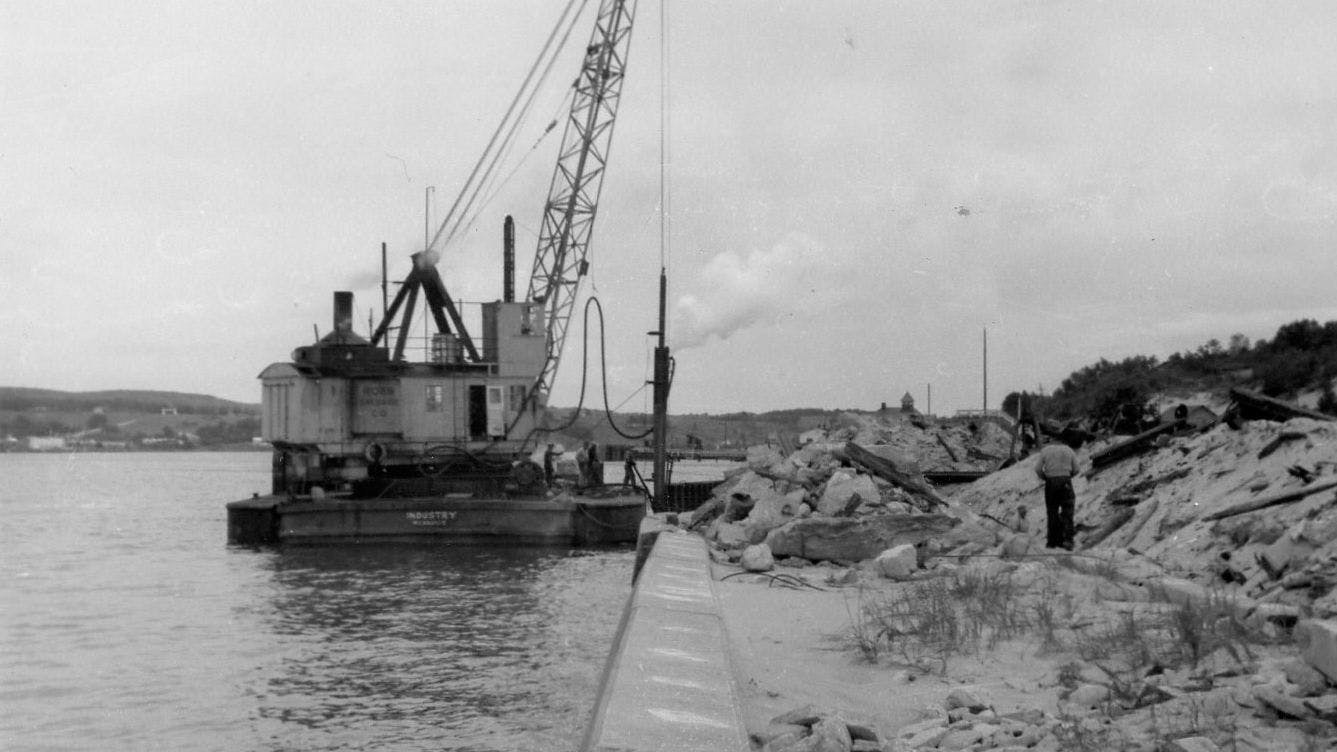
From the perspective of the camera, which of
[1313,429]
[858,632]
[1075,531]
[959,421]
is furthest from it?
[959,421]

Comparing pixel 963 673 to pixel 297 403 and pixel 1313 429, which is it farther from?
pixel 297 403

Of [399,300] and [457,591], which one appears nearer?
[457,591]

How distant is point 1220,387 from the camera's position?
38250 millimetres

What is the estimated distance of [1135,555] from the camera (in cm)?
1188

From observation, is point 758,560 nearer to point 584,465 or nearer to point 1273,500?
point 1273,500

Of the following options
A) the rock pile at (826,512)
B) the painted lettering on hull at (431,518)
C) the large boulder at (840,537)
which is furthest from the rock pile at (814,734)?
the painted lettering on hull at (431,518)

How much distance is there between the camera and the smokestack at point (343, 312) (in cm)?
3125

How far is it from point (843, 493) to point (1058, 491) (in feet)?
7.71

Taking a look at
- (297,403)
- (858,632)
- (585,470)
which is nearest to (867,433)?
(585,470)

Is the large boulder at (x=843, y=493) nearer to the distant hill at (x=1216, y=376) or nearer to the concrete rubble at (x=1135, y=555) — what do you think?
the concrete rubble at (x=1135, y=555)

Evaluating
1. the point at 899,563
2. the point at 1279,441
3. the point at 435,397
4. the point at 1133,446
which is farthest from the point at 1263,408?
the point at 435,397

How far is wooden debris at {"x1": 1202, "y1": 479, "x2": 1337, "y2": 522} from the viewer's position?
1105 centimetres

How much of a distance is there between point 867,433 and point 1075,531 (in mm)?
17803

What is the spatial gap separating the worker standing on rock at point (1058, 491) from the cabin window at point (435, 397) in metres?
19.1
